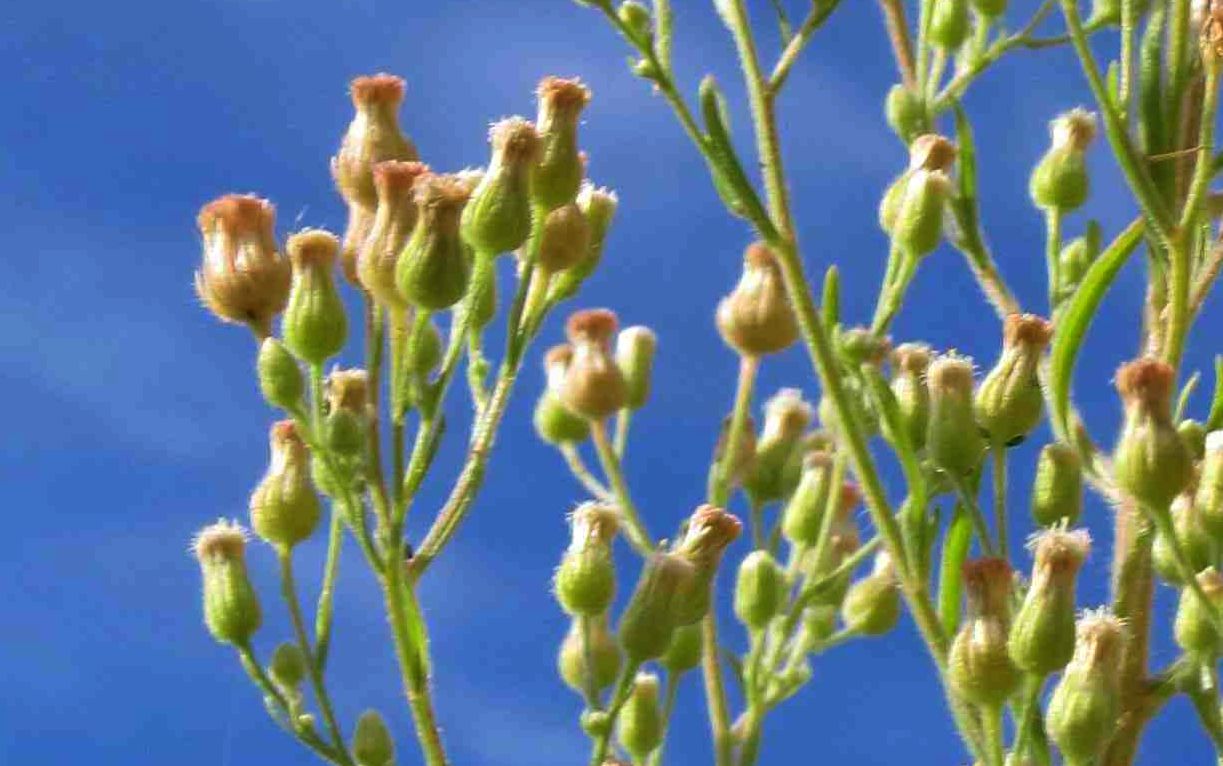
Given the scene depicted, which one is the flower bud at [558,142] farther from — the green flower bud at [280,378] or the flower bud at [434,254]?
the green flower bud at [280,378]

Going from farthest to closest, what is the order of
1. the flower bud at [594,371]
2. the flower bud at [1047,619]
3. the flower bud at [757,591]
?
the flower bud at [594,371], the flower bud at [757,591], the flower bud at [1047,619]

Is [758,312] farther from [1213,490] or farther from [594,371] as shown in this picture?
[1213,490]

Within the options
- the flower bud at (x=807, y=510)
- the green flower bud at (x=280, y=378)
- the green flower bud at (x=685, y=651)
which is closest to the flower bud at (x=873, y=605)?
the flower bud at (x=807, y=510)

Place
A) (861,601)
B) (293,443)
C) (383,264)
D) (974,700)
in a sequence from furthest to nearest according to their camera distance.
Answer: (861,601) → (293,443) → (383,264) → (974,700)

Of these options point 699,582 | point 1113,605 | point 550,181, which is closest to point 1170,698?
point 1113,605

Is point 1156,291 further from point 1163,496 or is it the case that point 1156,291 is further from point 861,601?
point 861,601

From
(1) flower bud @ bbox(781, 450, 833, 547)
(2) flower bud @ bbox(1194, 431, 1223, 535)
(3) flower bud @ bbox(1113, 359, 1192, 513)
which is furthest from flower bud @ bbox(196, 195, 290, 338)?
(2) flower bud @ bbox(1194, 431, 1223, 535)
